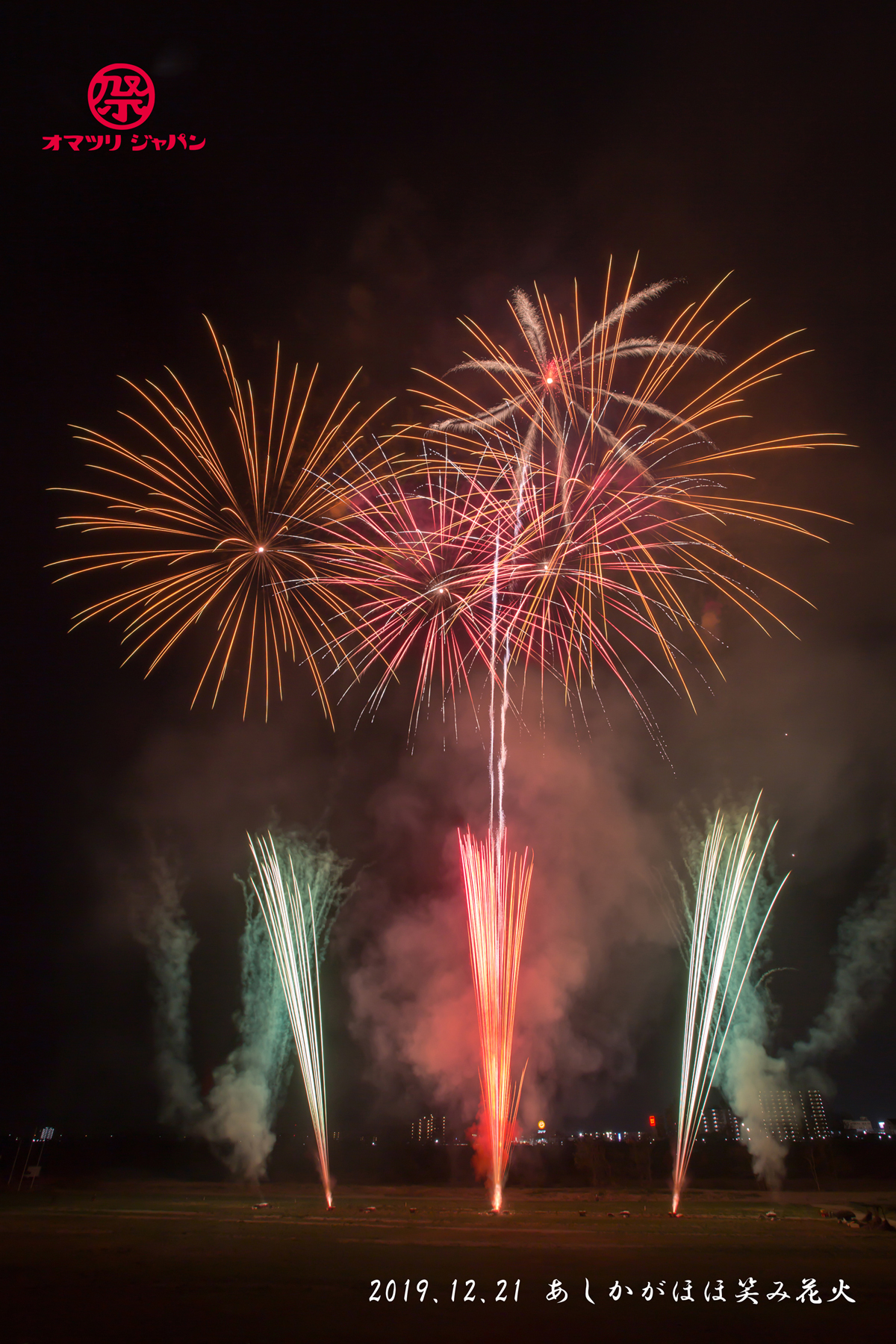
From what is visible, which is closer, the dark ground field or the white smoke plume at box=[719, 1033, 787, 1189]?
the dark ground field

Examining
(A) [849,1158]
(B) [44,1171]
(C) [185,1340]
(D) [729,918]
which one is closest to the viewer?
(C) [185,1340]

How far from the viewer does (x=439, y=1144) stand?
43719 millimetres

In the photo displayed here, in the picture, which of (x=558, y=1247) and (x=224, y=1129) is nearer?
(x=558, y=1247)

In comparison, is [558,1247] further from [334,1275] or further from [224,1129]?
[224,1129]

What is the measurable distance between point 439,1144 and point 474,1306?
38.8 meters

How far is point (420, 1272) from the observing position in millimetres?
11992

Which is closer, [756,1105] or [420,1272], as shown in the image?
[420,1272]

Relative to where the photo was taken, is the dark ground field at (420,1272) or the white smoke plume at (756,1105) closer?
the dark ground field at (420,1272)

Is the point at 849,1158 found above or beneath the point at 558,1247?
beneath

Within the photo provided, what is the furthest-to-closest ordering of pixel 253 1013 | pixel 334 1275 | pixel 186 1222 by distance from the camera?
pixel 253 1013 → pixel 186 1222 → pixel 334 1275

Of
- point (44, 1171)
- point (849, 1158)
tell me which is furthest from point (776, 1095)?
point (44, 1171)

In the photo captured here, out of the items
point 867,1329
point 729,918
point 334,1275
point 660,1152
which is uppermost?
point 729,918

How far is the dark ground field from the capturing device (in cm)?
889

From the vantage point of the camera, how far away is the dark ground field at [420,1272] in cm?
889
